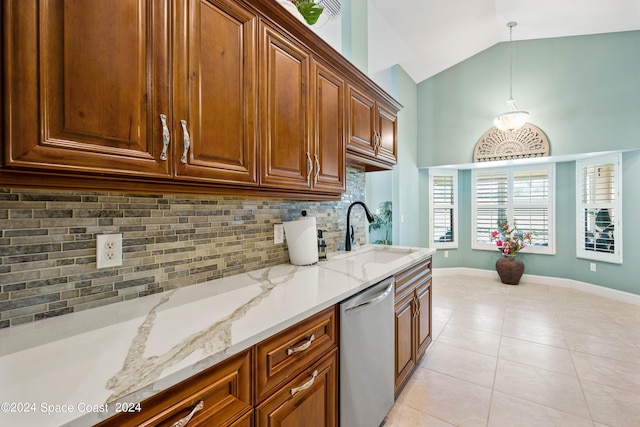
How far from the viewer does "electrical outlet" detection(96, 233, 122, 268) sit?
1057mm

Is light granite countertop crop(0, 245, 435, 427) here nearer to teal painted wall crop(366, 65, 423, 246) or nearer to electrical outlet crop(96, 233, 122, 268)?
electrical outlet crop(96, 233, 122, 268)

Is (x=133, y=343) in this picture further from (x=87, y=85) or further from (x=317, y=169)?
(x=317, y=169)

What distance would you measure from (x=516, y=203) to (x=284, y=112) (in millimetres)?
5053

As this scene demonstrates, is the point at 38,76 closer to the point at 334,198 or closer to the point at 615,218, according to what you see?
the point at 334,198

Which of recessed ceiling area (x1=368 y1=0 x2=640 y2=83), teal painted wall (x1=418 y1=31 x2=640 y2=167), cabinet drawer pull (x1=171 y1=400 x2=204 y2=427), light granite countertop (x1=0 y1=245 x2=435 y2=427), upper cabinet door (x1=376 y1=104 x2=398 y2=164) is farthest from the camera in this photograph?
teal painted wall (x1=418 y1=31 x2=640 y2=167)

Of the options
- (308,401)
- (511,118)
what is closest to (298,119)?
(308,401)

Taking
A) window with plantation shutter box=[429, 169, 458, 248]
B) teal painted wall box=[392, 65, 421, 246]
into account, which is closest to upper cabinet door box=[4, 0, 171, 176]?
teal painted wall box=[392, 65, 421, 246]

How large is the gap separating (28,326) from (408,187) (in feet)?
15.3

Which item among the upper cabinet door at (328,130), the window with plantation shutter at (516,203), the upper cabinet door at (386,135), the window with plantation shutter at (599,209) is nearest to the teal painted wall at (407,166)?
the window with plantation shutter at (516,203)

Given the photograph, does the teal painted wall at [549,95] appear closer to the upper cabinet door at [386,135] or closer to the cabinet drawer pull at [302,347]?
the upper cabinet door at [386,135]

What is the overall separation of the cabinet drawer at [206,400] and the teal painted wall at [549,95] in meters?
5.00

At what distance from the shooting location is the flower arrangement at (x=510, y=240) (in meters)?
4.70

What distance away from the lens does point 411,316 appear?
2.01 meters

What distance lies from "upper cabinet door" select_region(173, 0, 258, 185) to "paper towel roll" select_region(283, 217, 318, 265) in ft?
1.87
